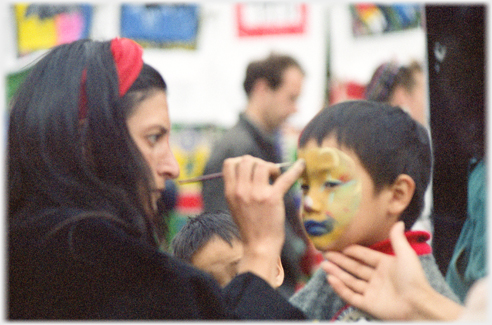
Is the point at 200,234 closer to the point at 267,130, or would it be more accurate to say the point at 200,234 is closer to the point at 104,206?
the point at 104,206

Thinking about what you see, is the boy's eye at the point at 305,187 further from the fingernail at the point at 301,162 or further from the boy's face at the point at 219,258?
the boy's face at the point at 219,258

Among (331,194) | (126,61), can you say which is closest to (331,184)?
(331,194)

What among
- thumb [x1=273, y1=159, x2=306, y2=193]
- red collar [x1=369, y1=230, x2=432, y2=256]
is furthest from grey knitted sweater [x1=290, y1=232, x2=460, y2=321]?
thumb [x1=273, y1=159, x2=306, y2=193]

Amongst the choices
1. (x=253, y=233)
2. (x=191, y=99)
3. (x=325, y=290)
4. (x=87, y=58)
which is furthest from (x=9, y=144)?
(x=191, y=99)

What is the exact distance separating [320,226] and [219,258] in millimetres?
398

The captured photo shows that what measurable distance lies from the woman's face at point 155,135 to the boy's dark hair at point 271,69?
108 cm

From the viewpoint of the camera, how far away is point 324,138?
1.24m

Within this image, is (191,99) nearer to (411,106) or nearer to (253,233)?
(411,106)

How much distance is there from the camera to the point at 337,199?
3.95ft

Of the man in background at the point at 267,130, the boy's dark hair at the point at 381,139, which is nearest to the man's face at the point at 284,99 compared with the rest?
the man in background at the point at 267,130

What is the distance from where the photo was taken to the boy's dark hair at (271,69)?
2.24 m

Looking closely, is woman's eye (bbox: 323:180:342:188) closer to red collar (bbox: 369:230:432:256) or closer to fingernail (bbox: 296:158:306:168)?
fingernail (bbox: 296:158:306:168)

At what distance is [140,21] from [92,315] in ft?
4.05

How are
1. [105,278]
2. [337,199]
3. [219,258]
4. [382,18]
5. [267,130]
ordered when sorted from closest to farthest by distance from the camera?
[105,278] → [337,199] → [219,258] → [382,18] → [267,130]
